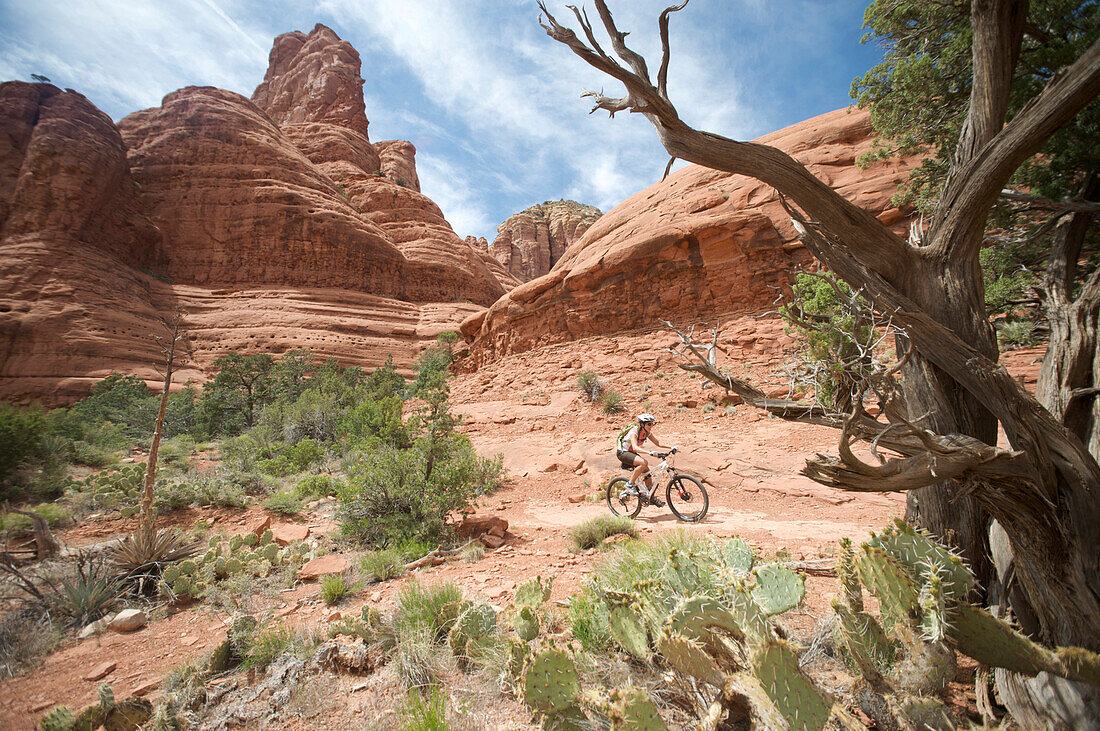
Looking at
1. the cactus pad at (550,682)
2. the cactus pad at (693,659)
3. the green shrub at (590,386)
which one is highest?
the green shrub at (590,386)

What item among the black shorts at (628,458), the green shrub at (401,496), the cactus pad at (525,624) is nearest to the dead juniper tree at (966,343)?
the cactus pad at (525,624)

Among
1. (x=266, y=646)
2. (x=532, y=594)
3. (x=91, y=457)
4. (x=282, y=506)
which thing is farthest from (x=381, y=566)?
(x=91, y=457)

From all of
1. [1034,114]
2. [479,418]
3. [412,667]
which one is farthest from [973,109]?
[479,418]

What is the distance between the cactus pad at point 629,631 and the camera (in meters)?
2.33

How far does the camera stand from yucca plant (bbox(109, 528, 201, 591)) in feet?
14.3

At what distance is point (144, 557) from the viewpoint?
4.52m

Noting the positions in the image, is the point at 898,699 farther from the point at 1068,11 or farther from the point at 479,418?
the point at 479,418

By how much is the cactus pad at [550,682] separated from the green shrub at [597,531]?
2927 millimetres

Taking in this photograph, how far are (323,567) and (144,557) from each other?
1911 millimetres

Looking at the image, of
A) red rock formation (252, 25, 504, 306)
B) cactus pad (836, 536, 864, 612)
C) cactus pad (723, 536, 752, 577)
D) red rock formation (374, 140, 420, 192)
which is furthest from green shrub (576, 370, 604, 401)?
red rock formation (374, 140, 420, 192)

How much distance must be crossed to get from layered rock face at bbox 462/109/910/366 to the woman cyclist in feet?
38.1

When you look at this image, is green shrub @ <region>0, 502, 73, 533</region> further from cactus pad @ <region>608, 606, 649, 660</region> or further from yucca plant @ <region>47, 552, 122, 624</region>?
cactus pad @ <region>608, 606, 649, 660</region>

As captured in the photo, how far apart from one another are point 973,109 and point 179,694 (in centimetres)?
600

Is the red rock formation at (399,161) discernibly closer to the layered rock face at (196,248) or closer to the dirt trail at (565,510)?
the layered rock face at (196,248)
